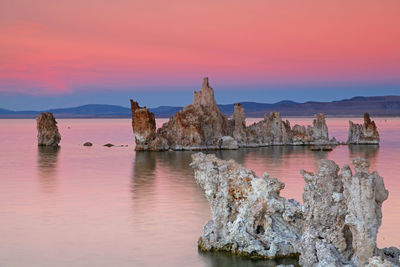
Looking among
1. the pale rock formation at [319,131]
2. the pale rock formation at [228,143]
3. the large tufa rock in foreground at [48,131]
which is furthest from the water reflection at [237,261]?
the pale rock formation at [319,131]

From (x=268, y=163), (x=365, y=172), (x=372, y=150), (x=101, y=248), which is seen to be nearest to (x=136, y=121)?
(x=268, y=163)

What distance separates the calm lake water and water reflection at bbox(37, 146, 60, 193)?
0.08 m

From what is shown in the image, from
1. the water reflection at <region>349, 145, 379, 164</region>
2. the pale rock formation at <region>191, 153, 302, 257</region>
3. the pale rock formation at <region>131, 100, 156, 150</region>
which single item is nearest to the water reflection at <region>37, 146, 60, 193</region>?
the pale rock formation at <region>131, 100, 156, 150</region>

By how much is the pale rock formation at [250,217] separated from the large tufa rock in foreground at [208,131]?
152 ft

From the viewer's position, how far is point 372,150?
65688 millimetres

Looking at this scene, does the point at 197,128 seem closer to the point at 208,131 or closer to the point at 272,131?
the point at 208,131

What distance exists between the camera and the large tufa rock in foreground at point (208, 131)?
66.3 meters

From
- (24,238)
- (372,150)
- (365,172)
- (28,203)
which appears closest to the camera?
(365,172)

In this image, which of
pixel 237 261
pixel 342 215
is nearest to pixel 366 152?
pixel 237 261

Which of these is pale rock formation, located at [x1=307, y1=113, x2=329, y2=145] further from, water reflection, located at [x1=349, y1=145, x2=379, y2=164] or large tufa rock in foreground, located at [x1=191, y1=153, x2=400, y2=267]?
large tufa rock in foreground, located at [x1=191, y1=153, x2=400, y2=267]

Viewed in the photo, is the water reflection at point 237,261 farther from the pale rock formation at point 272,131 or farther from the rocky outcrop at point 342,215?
the pale rock formation at point 272,131

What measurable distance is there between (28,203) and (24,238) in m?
8.42

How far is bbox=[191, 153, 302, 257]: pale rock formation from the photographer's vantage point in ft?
61.0

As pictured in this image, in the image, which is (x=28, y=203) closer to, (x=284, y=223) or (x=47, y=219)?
(x=47, y=219)
